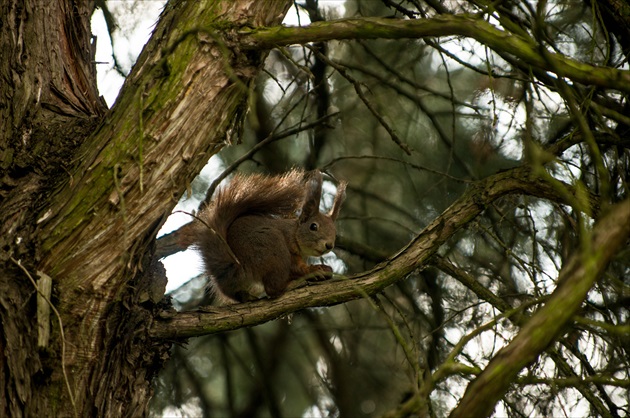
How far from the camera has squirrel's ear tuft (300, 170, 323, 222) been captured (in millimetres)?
3385

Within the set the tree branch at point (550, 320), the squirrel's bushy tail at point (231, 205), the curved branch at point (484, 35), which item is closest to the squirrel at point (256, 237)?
the squirrel's bushy tail at point (231, 205)

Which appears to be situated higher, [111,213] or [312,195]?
[312,195]

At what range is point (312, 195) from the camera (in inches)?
139

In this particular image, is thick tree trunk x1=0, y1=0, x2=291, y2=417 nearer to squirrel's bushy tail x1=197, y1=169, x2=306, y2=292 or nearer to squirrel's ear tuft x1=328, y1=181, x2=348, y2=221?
squirrel's bushy tail x1=197, y1=169, x2=306, y2=292

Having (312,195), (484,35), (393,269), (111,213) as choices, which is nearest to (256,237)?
(312,195)

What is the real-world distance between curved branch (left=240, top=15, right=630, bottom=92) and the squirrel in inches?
59.7

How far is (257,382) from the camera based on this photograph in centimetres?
416

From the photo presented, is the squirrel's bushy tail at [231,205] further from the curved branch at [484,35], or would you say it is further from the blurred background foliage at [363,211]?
the curved branch at [484,35]

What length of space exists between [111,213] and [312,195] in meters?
1.73

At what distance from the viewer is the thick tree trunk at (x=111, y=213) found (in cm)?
185

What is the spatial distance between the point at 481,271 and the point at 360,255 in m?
0.68

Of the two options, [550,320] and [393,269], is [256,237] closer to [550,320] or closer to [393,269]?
[393,269]

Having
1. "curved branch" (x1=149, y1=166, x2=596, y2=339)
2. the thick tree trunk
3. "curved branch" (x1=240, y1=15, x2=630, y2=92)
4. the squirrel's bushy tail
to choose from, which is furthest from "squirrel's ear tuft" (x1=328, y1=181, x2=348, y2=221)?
"curved branch" (x1=240, y1=15, x2=630, y2=92)

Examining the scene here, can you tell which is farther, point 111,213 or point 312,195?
point 312,195
